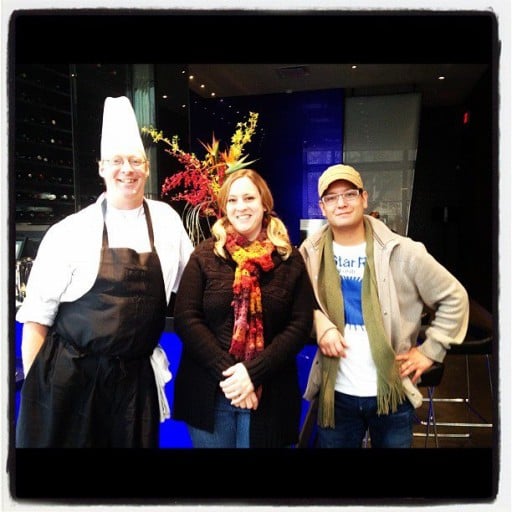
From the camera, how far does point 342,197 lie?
1.67 meters

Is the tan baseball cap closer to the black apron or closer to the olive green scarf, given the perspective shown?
the olive green scarf

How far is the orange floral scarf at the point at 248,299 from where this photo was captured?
1591mm


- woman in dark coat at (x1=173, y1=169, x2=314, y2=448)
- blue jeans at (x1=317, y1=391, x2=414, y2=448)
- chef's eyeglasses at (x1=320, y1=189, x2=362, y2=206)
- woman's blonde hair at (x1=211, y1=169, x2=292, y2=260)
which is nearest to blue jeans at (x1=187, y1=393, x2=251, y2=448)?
woman in dark coat at (x1=173, y1=169, x2=314, y2=448)

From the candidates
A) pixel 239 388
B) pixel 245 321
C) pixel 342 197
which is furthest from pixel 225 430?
pixel 342 197

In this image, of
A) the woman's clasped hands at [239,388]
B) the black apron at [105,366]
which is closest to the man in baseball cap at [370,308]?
the woman's clasped hands at [239,388]

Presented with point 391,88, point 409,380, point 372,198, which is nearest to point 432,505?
point 409,380

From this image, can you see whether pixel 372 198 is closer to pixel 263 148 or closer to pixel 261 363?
pixel 263 148

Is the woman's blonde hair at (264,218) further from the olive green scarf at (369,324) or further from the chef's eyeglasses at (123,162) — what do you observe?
the chef's eyeglasses at (123,162)

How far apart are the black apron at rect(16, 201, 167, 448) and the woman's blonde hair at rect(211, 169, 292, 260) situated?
28 centimetres

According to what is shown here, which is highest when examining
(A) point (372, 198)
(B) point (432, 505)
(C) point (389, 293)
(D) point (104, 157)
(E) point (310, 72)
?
(E) point (310, 72)

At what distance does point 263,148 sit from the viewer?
68.0 inches

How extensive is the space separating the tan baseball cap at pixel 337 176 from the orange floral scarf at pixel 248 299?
342 millimetres

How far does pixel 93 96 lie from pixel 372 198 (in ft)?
4.03

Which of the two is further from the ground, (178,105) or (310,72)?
(310,72)
